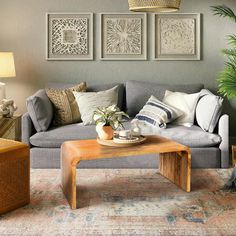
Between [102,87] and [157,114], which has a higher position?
[102,87]

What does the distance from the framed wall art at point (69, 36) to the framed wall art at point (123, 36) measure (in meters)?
0.19

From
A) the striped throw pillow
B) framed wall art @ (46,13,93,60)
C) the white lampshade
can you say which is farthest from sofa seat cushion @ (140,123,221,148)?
the white lampshade

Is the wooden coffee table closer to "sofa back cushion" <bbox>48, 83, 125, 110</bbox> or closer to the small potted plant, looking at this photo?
the small potted plant

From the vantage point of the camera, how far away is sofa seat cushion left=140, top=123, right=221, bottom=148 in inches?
164

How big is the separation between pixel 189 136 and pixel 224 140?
0.35 meters

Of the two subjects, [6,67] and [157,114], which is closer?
[157,114]

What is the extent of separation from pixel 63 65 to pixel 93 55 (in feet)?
1.31

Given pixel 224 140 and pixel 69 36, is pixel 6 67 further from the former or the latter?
pixel 224 140

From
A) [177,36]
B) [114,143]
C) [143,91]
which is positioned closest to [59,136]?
[114,143]

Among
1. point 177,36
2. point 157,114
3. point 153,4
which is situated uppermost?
point 153,4

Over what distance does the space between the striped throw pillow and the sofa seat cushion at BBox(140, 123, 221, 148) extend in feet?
0.38

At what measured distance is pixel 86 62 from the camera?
17.2ft

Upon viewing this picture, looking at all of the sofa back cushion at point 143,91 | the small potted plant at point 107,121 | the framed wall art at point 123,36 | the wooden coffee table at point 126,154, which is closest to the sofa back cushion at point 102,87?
the sofa back cushion at point 143,91

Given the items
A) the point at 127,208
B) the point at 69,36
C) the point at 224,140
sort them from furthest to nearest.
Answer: the point at 69,36 → the point at 224,140 → the point at 127,208
